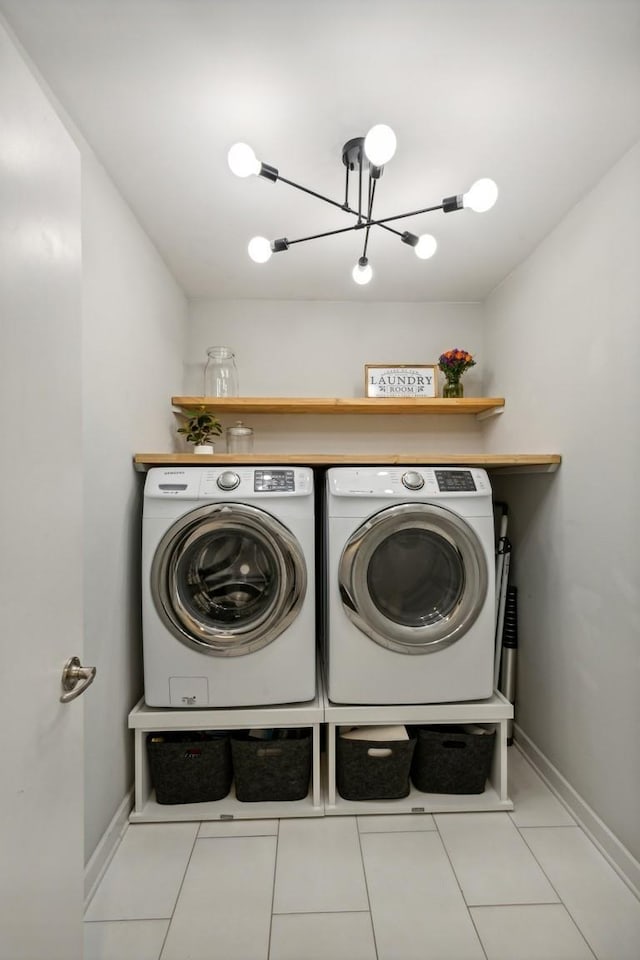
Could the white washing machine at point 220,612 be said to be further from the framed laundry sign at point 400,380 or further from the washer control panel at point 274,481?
the framed laundry sign at point 400,380

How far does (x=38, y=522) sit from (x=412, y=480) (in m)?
1.38

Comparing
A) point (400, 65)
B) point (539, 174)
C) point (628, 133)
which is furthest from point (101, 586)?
point (628, 133)

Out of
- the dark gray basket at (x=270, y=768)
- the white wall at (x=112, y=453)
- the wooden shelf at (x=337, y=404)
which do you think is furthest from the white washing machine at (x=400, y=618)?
the white wall at (x=112, y=453)

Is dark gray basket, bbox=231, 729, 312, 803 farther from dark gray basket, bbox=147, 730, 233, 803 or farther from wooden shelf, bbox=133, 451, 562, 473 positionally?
wooden shelf, bbox=133, 451, 562, 473

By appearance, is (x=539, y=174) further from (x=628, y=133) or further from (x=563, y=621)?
(x=563, y=621)

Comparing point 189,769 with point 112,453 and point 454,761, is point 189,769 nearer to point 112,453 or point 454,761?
point 454,761

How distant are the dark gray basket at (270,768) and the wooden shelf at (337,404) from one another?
156cm

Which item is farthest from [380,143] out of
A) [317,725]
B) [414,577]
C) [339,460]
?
[317,725]

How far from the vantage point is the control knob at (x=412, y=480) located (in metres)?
1.90

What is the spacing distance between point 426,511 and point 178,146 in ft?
5.00

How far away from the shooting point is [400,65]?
1236 mm

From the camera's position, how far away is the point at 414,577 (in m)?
1.99

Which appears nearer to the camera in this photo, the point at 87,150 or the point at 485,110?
the point at 485,110

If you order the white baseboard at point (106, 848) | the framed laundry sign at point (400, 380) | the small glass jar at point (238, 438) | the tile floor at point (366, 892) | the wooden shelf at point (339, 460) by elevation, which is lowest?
the tile floor at point (366, 892)
